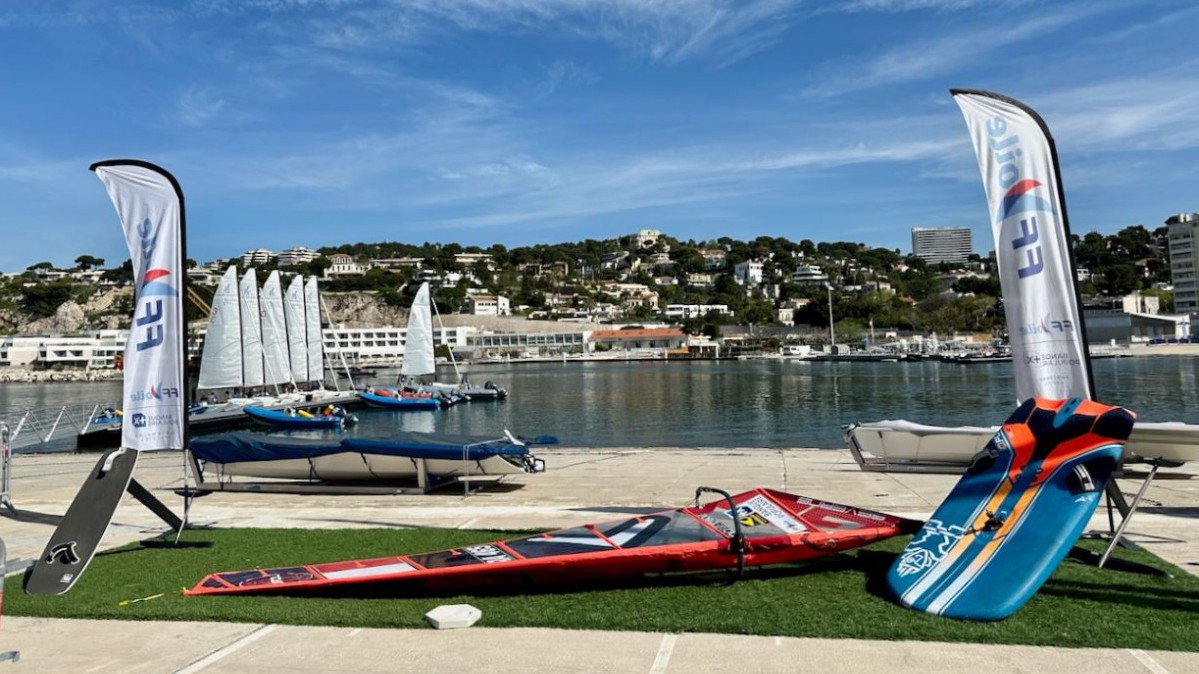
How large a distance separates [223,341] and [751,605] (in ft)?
158

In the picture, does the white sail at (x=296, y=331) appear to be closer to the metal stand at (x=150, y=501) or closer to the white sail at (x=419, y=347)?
the white sail at (x=419, y=347)

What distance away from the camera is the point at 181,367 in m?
10.3

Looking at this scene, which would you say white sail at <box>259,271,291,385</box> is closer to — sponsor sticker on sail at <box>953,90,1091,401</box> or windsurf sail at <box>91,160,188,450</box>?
windsurf sail at <box>91,160,188,450</box>

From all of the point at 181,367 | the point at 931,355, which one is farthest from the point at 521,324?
the point at 181,367

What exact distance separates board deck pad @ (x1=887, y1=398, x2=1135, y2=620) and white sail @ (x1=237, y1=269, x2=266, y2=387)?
48920 mm

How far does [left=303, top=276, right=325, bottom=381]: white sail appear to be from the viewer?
6081cm

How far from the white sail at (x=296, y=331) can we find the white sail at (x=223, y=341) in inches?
312

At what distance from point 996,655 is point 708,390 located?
66877 mm

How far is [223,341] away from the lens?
49.4 m

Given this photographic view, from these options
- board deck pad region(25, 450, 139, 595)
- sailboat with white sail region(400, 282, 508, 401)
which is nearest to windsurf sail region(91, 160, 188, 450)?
board deck pad region(25, 450, 139, 595)

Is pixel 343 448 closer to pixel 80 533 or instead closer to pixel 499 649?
pixel 80 533

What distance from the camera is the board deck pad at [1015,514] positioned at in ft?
22.2

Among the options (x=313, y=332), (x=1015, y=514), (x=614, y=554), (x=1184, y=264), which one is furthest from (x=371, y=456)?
(x=1184, y=264)

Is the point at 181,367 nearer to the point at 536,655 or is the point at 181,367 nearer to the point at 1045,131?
the point at 536,655
